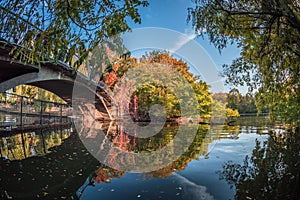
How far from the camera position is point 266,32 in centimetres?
445

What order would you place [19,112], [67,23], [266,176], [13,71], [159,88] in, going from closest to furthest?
[67,23] → [266,176] → [13,71] → [19,112] → [159,88]

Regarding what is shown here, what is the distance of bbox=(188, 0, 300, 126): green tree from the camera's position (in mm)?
3934

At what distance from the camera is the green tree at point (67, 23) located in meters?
2.15

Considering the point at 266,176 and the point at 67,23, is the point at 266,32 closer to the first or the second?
the point at 266,176

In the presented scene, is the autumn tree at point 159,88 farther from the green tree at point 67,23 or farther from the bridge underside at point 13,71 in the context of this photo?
the green tree at point 67,23

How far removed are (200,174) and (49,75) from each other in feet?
38.5

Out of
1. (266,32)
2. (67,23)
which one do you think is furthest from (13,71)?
(266,32)

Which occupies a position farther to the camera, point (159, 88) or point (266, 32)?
point (159, 88)

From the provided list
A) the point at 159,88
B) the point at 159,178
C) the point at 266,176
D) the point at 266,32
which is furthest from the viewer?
the point at 159,88

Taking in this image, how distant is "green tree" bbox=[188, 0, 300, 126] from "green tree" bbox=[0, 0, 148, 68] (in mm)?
2285

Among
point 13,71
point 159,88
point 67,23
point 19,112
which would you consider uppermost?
point 159,88

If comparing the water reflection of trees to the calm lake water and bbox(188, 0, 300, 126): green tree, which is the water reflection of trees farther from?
bbox(188, 0, 300, 126): green tree

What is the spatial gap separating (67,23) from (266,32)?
4.04m

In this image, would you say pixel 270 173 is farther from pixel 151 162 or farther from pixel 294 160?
pixel 151 162
